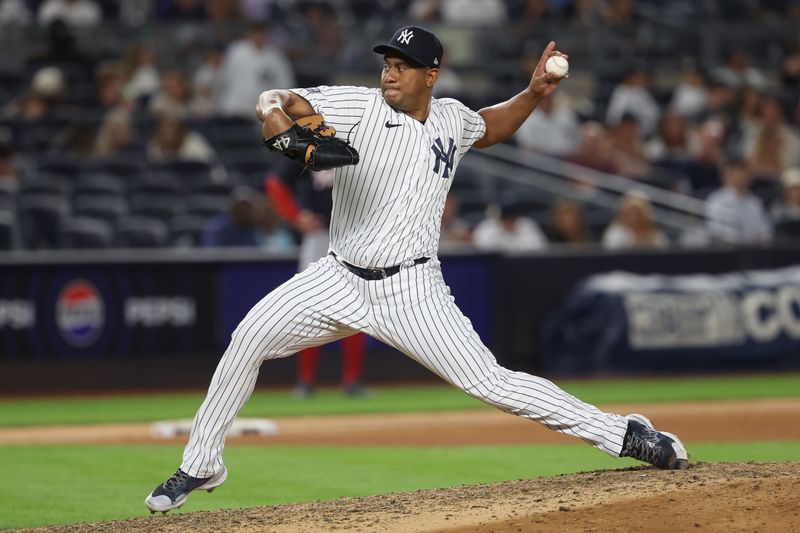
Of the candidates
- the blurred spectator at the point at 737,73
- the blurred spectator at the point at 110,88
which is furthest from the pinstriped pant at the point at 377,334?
the blurred spectator at the point at 737,73

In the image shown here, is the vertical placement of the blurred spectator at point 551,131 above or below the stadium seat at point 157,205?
above

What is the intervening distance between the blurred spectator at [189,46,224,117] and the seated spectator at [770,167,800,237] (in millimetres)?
6244

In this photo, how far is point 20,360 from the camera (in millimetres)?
11852

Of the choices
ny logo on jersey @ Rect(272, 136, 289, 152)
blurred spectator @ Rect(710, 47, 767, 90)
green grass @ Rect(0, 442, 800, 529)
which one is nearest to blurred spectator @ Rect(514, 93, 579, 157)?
blurred spectator @ Rect(710, 47, 767, 90)

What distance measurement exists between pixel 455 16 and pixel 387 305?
474 inches

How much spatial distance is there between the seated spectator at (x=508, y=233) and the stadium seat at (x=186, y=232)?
2.72 m

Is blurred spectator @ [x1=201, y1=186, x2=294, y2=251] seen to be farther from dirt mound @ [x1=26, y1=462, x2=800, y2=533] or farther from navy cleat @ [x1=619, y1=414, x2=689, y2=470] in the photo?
navy cleat @ [x1=619, y1=414, x2=689, y2=470]

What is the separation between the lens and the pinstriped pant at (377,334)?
5410 mm

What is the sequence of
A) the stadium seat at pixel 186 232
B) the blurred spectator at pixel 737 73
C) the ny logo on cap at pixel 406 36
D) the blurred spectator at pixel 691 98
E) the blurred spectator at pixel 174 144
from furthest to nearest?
the blurred spectator at pixel 737 73, the blurred spectator at pixel 691 98, the blurred spectator at pixel 174 144, the stadium seat at pixel 186 232, the ny logo on cap at pixel 406 36

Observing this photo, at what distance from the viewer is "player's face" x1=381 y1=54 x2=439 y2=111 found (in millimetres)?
5570

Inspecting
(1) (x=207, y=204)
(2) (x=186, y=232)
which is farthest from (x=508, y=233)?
(2) (x=186, y=232)

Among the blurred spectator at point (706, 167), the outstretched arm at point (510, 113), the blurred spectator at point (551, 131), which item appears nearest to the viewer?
the outstretched arm at point (510, 113)

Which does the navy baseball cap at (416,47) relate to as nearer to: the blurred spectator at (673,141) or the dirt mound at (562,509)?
the dirt mound at (562,509)

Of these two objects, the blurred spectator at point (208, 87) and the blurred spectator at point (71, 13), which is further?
the blurred spectator at point (71, 13)
